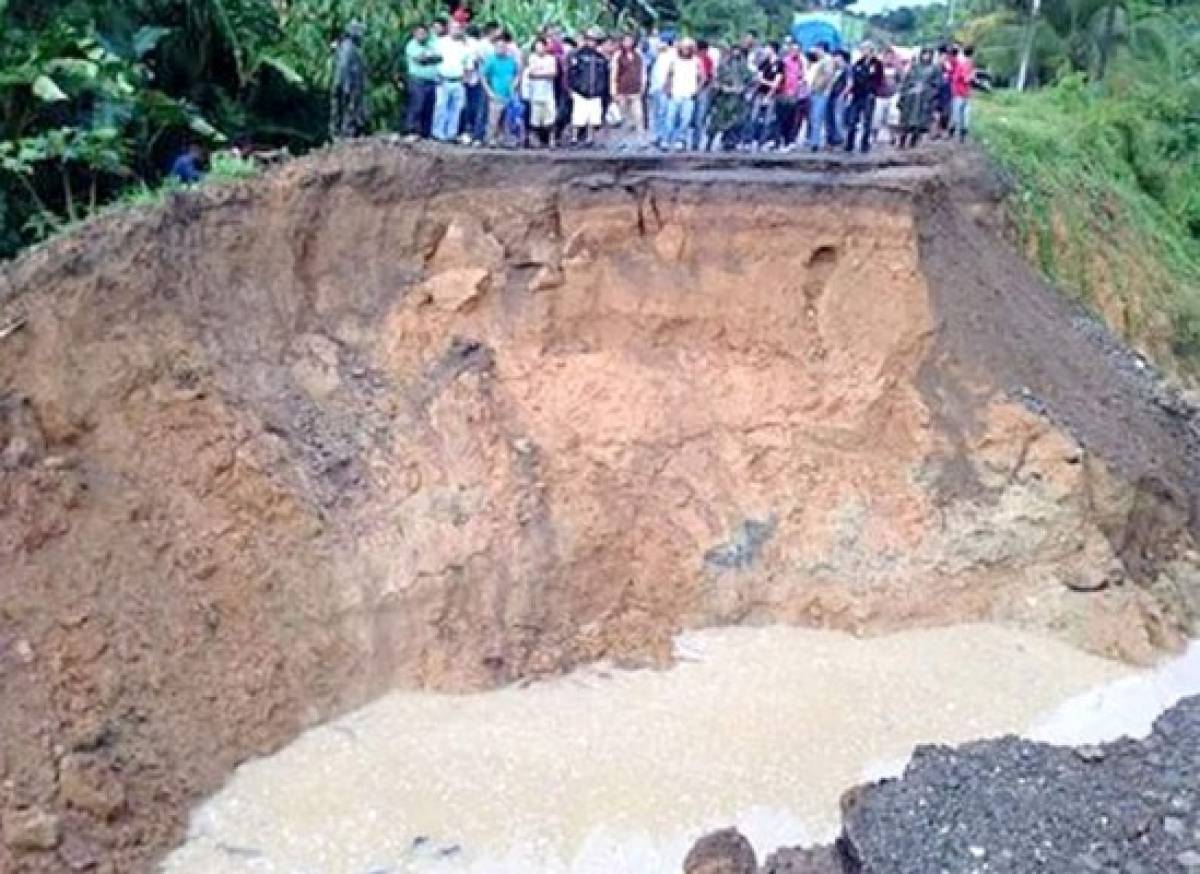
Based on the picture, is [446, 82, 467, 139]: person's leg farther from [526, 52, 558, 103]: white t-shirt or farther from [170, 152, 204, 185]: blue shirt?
[170, 152, 204, 185]: blue shirt

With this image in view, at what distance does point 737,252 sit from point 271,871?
9.45 m

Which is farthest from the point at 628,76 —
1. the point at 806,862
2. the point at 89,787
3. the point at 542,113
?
the point at 806,862

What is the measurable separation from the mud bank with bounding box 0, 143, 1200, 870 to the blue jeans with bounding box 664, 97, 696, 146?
55.9 inches

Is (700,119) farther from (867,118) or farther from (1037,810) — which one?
(1037,810)

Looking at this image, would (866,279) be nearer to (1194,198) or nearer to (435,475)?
(435,475)

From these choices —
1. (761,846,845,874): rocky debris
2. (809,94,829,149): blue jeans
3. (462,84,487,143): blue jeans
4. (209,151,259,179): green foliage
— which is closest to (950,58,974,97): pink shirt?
(809,94,829,149): blue jeans

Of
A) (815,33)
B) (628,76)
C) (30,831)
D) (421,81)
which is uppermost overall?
(421,81)

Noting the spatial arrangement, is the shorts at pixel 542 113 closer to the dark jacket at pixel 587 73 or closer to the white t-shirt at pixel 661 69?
the dark jacket at pixel 587 73

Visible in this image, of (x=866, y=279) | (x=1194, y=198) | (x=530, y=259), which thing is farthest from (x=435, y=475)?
(x=1194, y=198)

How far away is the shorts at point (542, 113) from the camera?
2062 centimetres

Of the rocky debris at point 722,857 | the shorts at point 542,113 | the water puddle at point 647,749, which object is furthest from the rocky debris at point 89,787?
the shorts at point 542,113

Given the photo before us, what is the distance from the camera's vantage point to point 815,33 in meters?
34.4

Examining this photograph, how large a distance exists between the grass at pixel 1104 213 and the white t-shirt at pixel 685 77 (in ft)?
19.2

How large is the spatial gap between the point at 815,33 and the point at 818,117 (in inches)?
513
